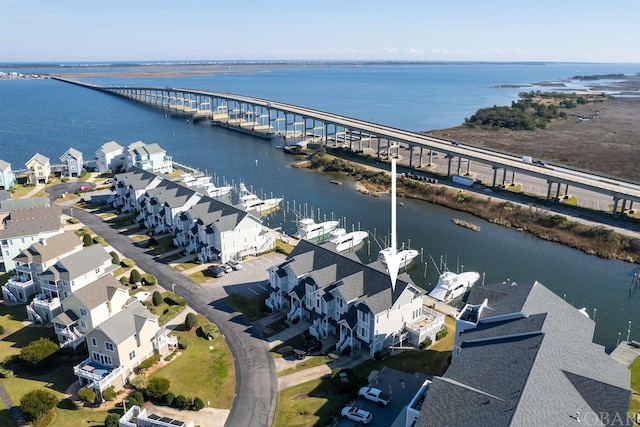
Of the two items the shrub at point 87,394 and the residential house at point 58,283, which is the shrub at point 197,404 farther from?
the residential house at point 58,283

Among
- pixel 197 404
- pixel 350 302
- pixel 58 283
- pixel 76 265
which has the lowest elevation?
pixel 197 404

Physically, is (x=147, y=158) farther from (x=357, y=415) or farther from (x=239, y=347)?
(x=357, y=415)

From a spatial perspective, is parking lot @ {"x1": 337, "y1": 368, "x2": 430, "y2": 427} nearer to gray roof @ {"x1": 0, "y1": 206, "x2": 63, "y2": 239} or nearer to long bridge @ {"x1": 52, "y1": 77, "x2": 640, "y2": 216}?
gray roof @ {"x1": 0, "y1": 206, "x2": 63, "y2": 239}

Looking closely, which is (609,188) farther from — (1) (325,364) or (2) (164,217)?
(2) (164,217)

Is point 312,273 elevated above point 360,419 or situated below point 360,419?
above

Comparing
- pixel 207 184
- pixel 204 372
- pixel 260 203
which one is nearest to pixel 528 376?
pixel 204 372

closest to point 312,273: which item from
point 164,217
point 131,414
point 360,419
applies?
point 360,419
